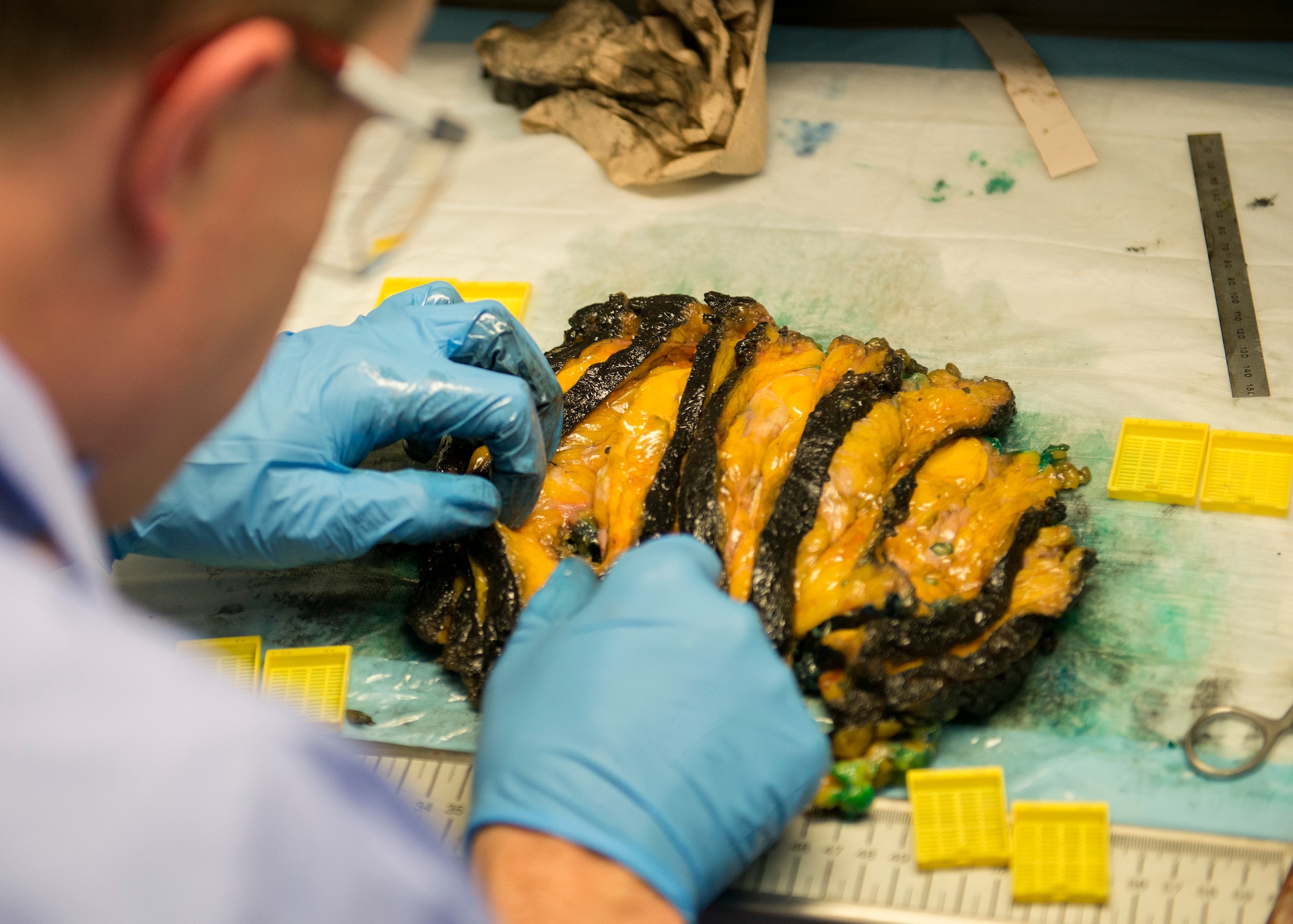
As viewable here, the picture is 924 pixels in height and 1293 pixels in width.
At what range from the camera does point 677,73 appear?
477cm

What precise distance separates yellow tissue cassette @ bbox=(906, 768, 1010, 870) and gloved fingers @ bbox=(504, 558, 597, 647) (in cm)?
93

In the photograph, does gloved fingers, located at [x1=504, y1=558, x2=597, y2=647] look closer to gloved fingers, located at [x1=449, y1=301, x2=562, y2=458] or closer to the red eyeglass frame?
gloved fingers, located at [x1=449, y1=301, x2=562, y2=458]

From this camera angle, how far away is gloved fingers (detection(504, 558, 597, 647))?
266 centimetres

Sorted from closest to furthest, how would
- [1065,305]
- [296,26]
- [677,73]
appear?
[296,26] → [1065,305] → [677,73]

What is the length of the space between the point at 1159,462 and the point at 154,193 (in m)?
3.06

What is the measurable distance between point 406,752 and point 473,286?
2.11 metres

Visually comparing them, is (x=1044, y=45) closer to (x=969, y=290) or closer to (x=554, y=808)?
(x=969, y=290)

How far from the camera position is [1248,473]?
10.9ft

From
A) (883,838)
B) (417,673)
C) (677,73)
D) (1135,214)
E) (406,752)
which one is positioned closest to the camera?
(883,838)

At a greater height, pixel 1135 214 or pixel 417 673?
pixel 1135 214

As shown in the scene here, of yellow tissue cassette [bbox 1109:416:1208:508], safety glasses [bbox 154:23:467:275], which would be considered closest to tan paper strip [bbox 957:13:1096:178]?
yellow tissue cassette [bbox 1109:416:1208:508]

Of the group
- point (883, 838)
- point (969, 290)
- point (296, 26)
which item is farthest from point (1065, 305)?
point (296, 26)

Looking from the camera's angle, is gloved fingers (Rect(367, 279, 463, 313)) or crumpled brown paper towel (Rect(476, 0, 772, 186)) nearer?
gloved fingers (Rect(367, 279, 463, 313))

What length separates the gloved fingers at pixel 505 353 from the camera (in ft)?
10.7
